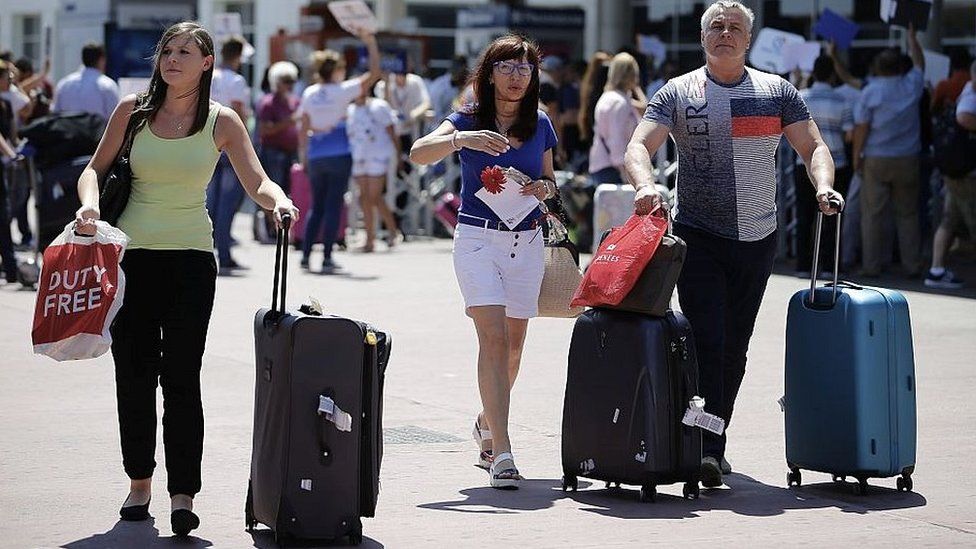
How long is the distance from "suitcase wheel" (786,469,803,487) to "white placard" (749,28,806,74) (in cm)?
1006

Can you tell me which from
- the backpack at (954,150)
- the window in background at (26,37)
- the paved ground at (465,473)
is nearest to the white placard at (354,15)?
the backpack at (954,150)

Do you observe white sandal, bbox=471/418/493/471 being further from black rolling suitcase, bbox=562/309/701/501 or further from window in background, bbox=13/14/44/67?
window in background, bbox=13/14/44/67

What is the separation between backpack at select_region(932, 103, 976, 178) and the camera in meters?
14.8

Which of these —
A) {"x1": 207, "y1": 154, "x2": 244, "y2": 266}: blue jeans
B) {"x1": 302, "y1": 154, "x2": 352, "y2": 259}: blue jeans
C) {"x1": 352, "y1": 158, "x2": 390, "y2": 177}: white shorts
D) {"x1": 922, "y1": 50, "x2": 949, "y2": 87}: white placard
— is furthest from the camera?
{"x1": 352, "y1": 158, "x2": 390, "y2": 177}: white shorts

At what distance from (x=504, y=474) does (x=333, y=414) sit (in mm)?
1353

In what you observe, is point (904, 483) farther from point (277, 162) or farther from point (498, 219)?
point (277, 162)

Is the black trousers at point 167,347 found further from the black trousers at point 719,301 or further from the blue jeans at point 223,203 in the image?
the blue jeans at point 223,203

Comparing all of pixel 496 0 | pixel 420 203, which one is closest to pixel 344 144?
pixel 420 203

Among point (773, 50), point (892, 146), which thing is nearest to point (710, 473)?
point (892, 146)

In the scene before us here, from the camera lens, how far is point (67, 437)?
810cm

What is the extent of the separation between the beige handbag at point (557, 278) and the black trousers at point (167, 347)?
168 centimetres

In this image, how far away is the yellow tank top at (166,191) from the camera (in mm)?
6230

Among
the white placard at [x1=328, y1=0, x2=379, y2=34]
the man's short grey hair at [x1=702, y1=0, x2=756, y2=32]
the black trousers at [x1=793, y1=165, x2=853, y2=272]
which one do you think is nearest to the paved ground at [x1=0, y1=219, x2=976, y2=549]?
the man's short grey hair at [x1=702, y1=0, x2=756, y2=32]

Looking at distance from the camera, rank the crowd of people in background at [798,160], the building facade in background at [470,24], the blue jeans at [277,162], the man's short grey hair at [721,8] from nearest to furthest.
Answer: the man's short grey hair at [721,8] < the crowd of people in background at [798,160] < the blue jeans at [277,162] < the building facade in background at [470,24]
